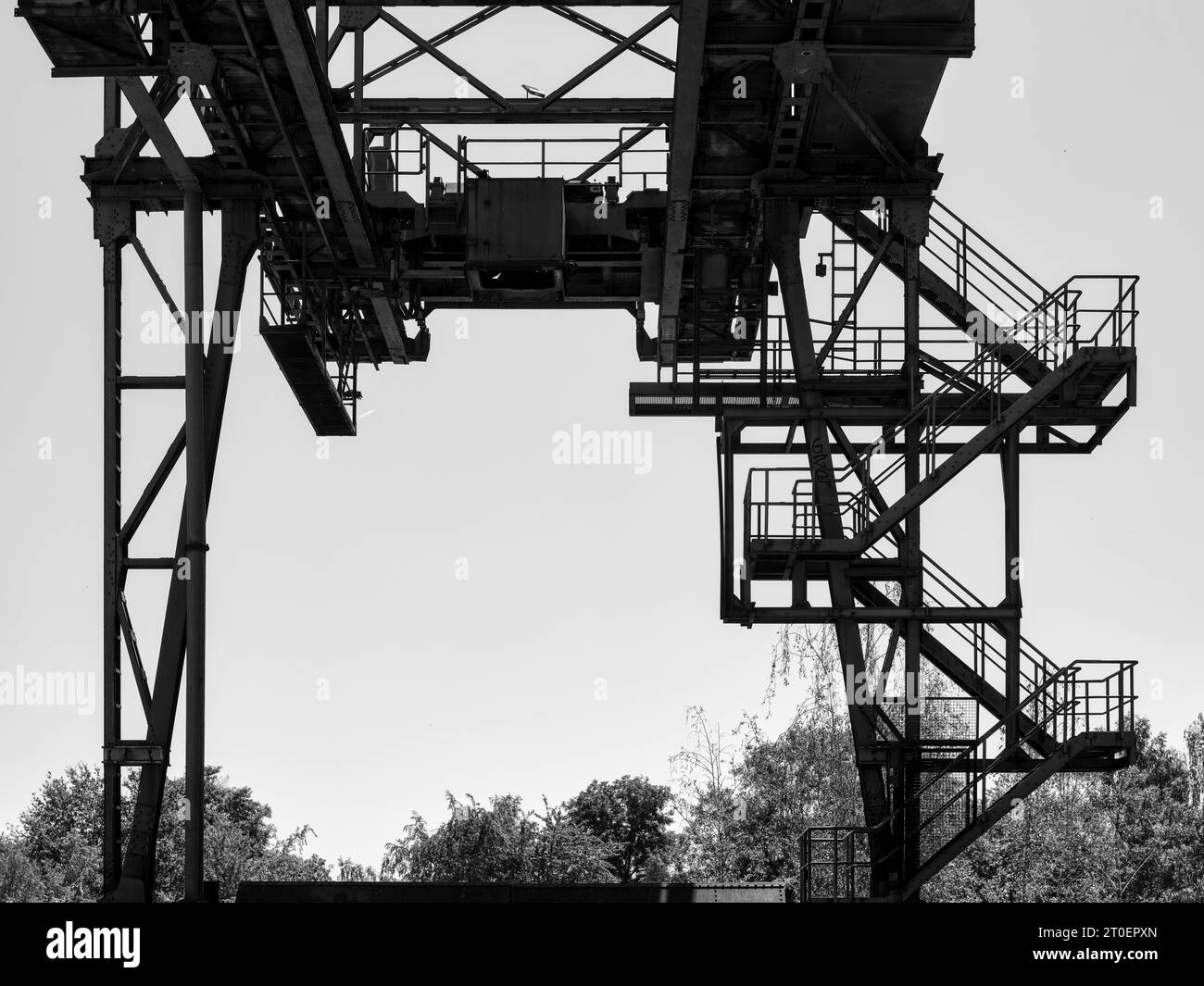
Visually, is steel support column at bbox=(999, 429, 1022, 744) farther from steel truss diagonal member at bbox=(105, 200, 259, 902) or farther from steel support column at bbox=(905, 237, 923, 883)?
steel truss diagonal member at bbox=(105, 200, 259, 902)

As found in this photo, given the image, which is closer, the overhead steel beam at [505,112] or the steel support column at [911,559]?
the steel support column at [911,559]

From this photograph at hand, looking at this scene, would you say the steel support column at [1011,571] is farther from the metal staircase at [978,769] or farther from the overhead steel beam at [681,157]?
the overhead steel beam at [681,157]

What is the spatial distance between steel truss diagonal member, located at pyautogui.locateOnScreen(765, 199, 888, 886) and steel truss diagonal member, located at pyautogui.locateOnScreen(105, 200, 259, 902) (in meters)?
7.76

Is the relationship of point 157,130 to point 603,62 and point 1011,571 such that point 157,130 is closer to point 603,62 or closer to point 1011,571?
point 603,62

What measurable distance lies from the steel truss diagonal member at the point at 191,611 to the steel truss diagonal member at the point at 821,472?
25.5 feet

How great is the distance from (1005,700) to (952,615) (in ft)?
4.72

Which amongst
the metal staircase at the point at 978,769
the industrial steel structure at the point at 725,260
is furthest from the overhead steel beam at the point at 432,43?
the metal staircase at the point at 978,769

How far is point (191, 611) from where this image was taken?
25.4 metres

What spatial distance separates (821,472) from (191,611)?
905 centimetres

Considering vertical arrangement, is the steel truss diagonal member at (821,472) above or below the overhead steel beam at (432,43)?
below

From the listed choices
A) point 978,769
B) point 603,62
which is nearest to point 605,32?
point 603,62

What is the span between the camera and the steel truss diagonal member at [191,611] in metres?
25.3
